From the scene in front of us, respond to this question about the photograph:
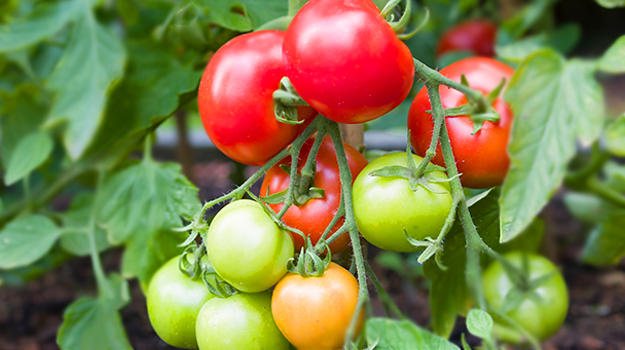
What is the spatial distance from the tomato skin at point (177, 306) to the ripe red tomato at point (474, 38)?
844mm

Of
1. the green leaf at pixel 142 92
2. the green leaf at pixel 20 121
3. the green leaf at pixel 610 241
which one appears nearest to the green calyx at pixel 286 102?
the green leaf at pixel 142 92

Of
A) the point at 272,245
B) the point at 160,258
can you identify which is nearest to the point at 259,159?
the point at 272,245

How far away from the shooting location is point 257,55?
373 millimetres

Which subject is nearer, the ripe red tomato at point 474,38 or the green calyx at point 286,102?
the green calyx at point 286,102

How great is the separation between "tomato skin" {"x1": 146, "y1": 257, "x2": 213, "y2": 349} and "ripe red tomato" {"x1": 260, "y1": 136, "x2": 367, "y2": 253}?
0.35 ft

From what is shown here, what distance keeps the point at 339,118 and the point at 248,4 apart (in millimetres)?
260

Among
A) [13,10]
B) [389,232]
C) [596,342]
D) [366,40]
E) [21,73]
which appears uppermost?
[366,40]

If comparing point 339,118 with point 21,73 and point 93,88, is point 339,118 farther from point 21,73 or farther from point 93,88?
point 21,73

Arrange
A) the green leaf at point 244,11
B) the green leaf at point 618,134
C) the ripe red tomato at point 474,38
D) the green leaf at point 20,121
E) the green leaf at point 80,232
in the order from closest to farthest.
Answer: the green leaf at point 618,134 < the green leaf at point 244,11 < the green leaf at point 80,232 < the green leaf at point 20,121 < the ripe red tomato at point 474,38

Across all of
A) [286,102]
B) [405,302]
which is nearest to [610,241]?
[405,302]

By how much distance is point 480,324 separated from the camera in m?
0.32

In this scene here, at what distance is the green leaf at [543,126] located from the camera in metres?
0.32

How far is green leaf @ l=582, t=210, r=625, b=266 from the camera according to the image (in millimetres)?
648

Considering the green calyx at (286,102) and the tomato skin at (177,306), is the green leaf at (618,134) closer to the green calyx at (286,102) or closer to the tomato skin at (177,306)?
the green calyx at (286,102)
